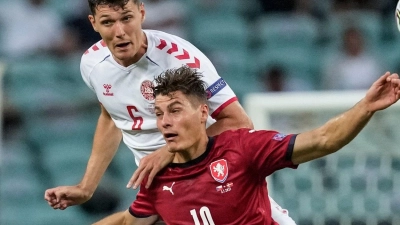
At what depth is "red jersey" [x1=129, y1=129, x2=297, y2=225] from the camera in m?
4.50

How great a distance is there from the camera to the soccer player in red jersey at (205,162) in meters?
4.48

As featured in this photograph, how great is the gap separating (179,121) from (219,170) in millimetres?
331

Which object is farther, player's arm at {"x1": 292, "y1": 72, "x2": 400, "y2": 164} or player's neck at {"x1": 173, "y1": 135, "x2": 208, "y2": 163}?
player's neck at {"x1": 173, "y1": 135, "x2": 208, "y2": 163}

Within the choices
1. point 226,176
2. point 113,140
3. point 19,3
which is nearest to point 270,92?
point 19,3

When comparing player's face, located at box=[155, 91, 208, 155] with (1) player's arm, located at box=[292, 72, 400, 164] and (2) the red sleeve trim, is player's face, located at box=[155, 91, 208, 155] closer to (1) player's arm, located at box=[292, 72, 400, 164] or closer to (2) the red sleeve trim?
(2) the red sleeve trim

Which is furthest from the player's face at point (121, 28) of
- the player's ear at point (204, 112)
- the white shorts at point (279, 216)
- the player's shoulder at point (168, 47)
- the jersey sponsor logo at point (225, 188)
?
the white shorts at point (279, 216)

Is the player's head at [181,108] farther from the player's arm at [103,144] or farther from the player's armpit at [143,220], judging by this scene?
the player's arm at [103,144]

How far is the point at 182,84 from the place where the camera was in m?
4.59

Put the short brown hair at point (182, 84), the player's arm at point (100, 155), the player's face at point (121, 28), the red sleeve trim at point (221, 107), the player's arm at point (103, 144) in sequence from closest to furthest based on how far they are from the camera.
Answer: the short brown hair at point (182, 84) < the player's face at point (121, 28) < the red sleeve trim at point (221, 107) < the player's arm at point (100, 155) < the player's arm at point (103, 144)

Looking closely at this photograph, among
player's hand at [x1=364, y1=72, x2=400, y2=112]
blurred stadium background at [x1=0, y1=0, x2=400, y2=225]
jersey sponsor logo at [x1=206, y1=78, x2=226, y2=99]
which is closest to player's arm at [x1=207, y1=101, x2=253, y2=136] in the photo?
jersey sponsor logo at [x1=206, y1=78, x2=226, y2=99]

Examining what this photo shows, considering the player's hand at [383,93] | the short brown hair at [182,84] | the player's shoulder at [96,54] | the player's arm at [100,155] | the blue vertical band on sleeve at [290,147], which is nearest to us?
the player's hand at [383,93]

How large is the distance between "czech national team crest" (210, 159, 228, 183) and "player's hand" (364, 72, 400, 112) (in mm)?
937

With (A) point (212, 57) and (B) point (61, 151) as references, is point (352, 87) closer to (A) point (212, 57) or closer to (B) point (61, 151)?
(A) point (212, 57)

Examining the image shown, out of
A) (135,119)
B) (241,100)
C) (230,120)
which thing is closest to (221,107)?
(230,120)
